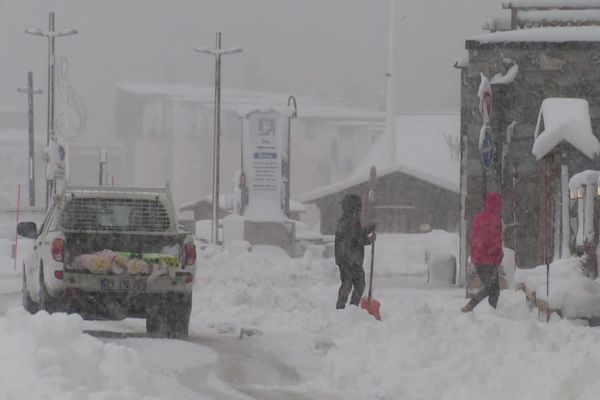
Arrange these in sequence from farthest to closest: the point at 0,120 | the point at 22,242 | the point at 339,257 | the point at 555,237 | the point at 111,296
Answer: the point at 0,120, the point at 22,242, the point at 555,237, the point at 339,257, the point at 111,296

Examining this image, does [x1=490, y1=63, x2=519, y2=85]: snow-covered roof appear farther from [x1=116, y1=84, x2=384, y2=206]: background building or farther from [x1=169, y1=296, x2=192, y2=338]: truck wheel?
[x1=116, y1=84, x2=384, y2=206]: background building

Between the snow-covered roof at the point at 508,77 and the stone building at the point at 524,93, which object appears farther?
the stone building at the point at 524,93

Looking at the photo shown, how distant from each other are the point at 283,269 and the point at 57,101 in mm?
19508

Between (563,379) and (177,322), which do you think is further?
(177,322)

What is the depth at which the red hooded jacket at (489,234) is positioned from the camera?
54.2 feet

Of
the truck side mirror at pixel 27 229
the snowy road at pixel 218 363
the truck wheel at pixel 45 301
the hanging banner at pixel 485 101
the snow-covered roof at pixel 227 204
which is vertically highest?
the hanging banner at pixel 485 101

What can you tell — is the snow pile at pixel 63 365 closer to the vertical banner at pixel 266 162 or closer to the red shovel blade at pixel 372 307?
the red shovel blade at pixel 372 307

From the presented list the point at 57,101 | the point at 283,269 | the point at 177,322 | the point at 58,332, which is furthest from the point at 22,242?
the point at 58,332

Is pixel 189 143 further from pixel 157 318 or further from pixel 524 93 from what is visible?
pixel 157 318

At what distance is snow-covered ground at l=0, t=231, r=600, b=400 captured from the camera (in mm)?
8148

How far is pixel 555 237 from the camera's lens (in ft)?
65.6

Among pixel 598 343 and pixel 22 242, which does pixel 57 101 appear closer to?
pixel 22 242

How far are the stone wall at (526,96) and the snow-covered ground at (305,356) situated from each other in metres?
5.60

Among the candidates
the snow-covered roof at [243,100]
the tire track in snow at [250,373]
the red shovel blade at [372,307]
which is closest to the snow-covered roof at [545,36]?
the red shovel blade at [372,307]
